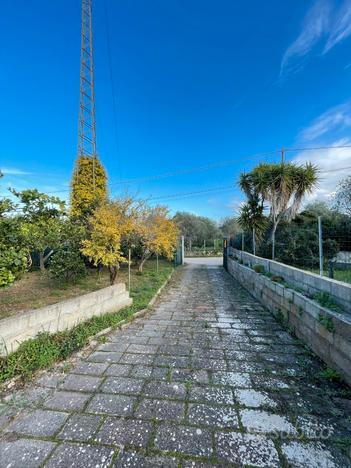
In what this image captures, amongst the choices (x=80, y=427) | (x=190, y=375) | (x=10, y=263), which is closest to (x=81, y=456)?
(x=80, y=427)

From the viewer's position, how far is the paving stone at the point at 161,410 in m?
1.62

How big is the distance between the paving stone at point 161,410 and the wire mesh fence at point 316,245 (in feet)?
9.07

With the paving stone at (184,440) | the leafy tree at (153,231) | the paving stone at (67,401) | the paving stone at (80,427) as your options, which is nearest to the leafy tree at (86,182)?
the leafy tree at (153,231)

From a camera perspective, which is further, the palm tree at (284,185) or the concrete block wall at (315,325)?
the palm tree at (284,185)

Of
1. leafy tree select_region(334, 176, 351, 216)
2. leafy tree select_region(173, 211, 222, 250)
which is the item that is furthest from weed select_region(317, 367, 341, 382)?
leafy tree select_region(173, 211, 222, 250)

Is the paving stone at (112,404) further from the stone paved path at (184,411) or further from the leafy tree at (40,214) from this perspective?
the leafy tree at (40,214)

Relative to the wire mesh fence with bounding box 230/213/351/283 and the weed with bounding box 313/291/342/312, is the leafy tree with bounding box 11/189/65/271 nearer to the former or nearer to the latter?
the weed with bounding box 313/291/342/312

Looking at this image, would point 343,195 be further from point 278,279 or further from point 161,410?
point 161,410

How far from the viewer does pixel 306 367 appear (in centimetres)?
232

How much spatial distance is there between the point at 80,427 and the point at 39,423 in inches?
12.6

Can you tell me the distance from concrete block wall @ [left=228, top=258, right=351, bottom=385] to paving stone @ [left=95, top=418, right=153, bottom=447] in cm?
187

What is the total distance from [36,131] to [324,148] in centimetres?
1720

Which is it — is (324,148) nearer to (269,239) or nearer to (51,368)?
(269,239)

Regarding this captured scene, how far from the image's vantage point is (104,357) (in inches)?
100
